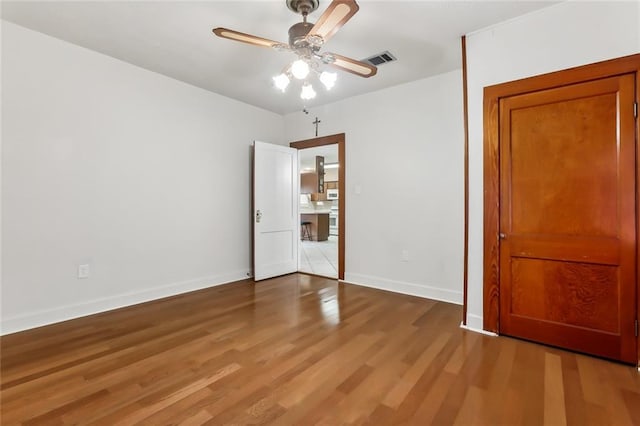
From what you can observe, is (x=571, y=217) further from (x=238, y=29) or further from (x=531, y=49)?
(x=238, y=29)

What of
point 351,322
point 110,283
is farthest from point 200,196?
point 351,322

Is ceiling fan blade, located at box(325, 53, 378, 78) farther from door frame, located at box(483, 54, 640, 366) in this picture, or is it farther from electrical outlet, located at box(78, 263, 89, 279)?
electrical outlet, located at box(78, 263, 89, 279)

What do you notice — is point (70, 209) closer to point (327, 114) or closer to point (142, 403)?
point (142, 403)

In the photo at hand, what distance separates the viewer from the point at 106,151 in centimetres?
316

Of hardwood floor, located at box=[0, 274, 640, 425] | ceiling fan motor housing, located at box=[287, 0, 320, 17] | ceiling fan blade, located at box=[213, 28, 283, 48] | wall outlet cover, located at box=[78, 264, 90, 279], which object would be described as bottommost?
hardwood floor, located at box=[0, 274, 640, 425]

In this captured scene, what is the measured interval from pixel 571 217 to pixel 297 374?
7.67ft

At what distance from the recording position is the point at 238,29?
2.66 m

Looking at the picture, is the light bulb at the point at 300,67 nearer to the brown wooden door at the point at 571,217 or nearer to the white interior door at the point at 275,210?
the brown wooden door at the point at 571,217

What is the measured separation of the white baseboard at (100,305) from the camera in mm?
2639

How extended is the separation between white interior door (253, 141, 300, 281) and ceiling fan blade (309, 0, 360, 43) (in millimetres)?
2682

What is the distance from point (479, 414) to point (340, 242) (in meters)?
2.99

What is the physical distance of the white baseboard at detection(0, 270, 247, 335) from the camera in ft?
8.66

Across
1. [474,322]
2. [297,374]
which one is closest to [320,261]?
[474,322]

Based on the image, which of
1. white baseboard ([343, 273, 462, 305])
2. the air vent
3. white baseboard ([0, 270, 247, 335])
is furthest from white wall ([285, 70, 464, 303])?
white baseboard ([0, 270, 247, 335])
